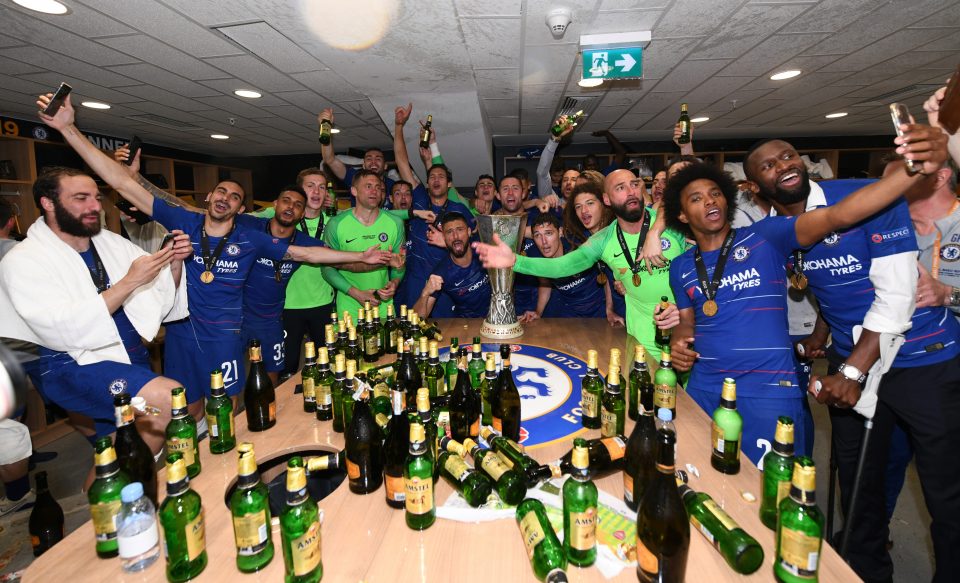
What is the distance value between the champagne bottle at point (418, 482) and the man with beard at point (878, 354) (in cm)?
163

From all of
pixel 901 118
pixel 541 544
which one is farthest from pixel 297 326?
pixel 901 118

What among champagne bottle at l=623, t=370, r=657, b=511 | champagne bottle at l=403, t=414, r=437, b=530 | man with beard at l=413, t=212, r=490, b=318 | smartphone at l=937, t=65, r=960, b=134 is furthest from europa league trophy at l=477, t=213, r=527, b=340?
smartphone at l=937, t=65, r=960, b=134

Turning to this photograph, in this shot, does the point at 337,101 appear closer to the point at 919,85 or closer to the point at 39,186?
the point at 39,186

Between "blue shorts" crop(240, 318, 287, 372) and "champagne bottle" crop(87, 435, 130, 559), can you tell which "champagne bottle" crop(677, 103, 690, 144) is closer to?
"blue shorts" crop(240, 318, 287, 372)

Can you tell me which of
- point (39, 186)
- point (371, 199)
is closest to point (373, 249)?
point (371, 199)

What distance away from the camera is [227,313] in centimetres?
294

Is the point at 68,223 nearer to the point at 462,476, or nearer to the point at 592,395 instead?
the point at 462,476

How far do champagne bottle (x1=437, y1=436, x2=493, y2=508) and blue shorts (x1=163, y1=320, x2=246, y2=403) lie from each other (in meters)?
2.18

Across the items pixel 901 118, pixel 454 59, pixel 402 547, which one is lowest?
pixel 402 547

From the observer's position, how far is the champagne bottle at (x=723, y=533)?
980 mm

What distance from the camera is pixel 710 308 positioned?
1.87 m

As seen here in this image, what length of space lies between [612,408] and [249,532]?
1082 mm

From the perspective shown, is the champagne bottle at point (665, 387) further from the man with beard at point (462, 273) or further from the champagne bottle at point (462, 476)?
the man with beard at point (462, 273)

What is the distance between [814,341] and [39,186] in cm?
393
